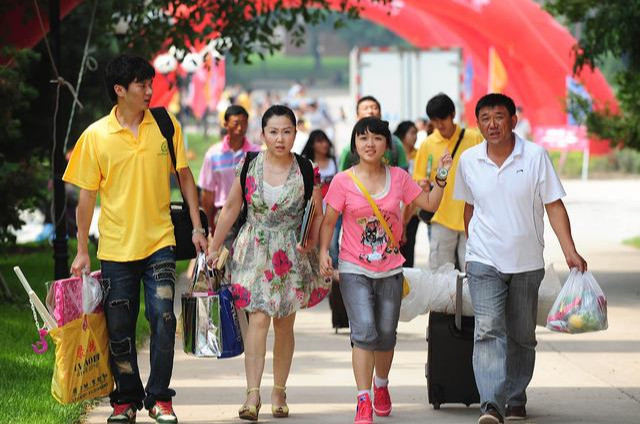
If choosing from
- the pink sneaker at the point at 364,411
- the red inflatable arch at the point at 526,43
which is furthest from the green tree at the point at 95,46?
the red inflatable arch at the point at 526,43

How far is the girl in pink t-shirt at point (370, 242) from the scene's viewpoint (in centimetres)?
786

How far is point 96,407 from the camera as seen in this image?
8.54 meters

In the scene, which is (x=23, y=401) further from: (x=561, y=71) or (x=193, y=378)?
(x=561, y=71)

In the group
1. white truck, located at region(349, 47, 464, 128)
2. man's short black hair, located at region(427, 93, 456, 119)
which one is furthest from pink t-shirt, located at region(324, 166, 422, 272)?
white truck, located at region(349, 47, 464, 128)

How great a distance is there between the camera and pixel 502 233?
7621 millimetres

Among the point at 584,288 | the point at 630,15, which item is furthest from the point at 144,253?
the point at 630,15

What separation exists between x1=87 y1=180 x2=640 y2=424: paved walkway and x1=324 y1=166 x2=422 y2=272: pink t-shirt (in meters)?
0.89

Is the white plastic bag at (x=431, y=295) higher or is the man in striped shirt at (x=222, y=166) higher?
the man in striped shirt at (x=222, y=166)

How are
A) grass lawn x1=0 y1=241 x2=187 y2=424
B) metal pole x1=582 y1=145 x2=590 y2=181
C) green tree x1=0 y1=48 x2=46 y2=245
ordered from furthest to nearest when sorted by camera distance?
metal pole x1=582 y1=145 x2=590 y2=181 → green tree x1=0 y1=48 x2=46 y2=245 → grass lawn x1=0 y1=241 x2=187 y2=424

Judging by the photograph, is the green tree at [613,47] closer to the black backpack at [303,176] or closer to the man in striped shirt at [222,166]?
the man in striped shirt at [222,166]

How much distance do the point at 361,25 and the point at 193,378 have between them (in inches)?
3954

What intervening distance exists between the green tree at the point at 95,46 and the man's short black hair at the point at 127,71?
4.20m

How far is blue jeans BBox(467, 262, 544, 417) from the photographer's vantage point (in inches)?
300

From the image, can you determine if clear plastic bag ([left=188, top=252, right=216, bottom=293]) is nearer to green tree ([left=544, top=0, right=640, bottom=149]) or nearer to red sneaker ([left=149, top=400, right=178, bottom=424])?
red sneaker ([left=149, top=400, right=178, bottom=424])
